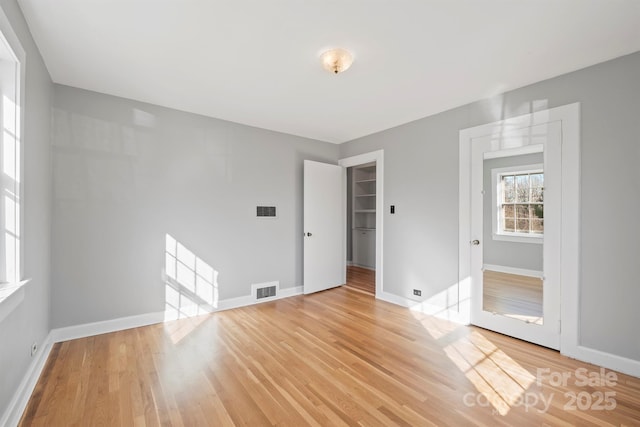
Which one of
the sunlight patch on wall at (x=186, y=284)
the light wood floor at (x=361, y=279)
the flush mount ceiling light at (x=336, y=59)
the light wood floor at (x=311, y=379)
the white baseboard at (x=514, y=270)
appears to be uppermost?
the flush mount ceiling light at (x=336, y=59)

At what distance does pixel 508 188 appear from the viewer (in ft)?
9.53

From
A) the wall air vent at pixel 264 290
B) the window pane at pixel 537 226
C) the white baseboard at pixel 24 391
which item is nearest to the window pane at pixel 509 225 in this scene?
the window pane at pixel 537 226

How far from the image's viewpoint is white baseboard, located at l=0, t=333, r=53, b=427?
5.24ft

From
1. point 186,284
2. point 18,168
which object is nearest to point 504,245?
point 186,284

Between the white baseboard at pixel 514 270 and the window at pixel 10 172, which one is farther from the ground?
the window at pixel 10 172

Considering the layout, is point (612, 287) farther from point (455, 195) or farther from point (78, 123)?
point (78, 123)

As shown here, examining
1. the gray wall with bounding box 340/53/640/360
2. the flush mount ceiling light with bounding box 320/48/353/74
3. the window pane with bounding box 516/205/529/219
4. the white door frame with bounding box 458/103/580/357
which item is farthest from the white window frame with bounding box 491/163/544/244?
the flush mount ceiling light with bounding box 320/48/353/74

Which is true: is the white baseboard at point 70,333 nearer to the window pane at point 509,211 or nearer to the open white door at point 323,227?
the open white door at point 323,227

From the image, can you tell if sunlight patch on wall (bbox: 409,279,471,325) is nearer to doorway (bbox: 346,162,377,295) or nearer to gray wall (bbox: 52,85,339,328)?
gray wall (bbox: 52,85,339,328)

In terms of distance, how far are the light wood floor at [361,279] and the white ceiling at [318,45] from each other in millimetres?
2940

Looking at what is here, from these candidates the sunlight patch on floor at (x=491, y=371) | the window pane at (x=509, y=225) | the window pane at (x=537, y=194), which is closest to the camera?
the sunlight patch on floor at (x=491, y=371)

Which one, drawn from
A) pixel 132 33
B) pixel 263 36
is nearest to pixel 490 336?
pixel 263 36

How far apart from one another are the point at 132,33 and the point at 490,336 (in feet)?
13.2

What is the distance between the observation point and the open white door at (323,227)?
438cm
